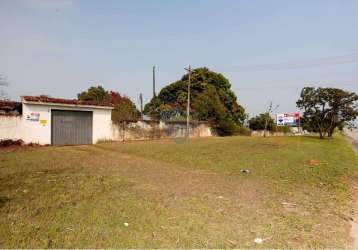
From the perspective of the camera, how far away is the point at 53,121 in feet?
50.2

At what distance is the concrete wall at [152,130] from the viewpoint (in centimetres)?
1928

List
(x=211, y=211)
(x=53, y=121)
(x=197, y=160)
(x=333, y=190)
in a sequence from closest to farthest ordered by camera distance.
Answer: (x=211, y=211), (x=333, y=190), (x=197, y=160), (x=53, y=121)

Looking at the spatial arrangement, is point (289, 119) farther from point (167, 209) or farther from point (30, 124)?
point (167, 209)

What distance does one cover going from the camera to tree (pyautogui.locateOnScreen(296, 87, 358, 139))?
87.6 feet

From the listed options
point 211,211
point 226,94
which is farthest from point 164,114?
point 211,211

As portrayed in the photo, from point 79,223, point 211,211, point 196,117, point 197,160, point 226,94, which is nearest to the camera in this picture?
point 79,223

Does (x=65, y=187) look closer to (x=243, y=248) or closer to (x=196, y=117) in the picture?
(x=243, y=248)

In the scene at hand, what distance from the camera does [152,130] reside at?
72.9 feet

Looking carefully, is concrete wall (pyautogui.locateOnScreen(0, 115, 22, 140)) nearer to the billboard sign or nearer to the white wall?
the white wall

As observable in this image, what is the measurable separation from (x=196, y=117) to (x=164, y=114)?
3901mm

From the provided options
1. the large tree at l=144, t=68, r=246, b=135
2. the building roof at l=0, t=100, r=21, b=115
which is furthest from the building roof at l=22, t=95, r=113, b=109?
the large tree at l=144, t=68, r=246, b=135

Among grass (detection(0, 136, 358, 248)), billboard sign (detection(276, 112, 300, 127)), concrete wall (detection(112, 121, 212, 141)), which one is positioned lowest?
grass (detection(0, 136, 358, 248))

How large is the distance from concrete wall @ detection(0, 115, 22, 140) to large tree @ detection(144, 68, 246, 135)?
1855cm

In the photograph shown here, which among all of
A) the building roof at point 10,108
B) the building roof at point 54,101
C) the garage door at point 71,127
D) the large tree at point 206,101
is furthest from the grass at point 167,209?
the large tree at point 206,101
